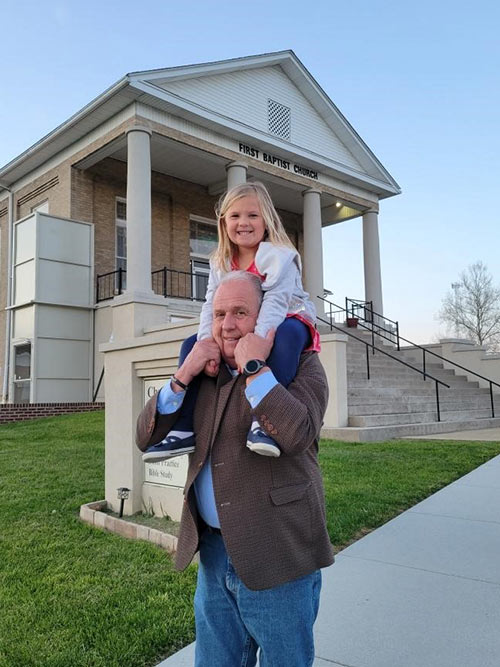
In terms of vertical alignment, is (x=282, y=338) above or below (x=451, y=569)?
above

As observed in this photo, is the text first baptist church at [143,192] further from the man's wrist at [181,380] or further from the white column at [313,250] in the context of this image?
the man's wrist at [181,380]

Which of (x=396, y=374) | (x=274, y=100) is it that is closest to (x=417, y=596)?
(x=396, y=374)

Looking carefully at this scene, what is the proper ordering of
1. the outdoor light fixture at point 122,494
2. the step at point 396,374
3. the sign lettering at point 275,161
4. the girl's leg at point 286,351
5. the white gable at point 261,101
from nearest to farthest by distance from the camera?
the girl's leg at point 286,351, the outdoor light fixture at point 122,494, the step at point 396,374, the white gable at point 261,101, the sign lettering at point 275,161

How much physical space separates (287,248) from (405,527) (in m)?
3.53

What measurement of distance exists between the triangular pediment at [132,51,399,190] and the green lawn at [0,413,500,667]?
1056 cm

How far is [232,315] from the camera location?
1.65 metres

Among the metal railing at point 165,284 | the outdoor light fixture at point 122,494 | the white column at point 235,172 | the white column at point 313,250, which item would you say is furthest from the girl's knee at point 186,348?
the white column at point 313,250

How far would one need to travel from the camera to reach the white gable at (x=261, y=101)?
15664 mm

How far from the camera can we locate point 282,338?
164 cm

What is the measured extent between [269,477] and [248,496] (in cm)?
8

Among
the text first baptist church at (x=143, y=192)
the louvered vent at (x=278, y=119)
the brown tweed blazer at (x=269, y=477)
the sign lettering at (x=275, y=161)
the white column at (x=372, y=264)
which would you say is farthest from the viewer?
the white column at (x=372, y=264)

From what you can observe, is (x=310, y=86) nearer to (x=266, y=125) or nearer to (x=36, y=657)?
(x=266, y=125)

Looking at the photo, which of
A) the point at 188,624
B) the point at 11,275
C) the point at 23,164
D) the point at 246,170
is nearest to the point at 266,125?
the point at 246,170

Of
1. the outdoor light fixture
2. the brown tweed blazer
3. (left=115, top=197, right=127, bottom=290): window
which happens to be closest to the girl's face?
the brown tweed blazer
